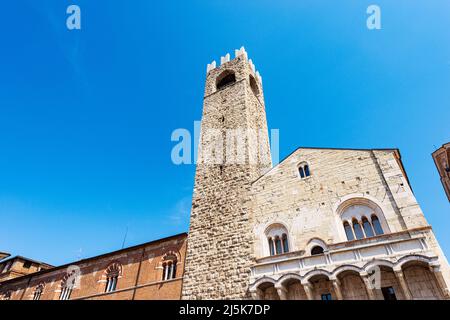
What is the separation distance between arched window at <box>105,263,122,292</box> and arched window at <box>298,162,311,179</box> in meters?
14.1

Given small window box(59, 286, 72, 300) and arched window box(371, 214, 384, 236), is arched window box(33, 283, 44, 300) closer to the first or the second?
small window box(59, 286, 72, 300)

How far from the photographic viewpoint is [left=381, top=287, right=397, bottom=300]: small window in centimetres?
878

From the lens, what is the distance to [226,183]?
49.0 ft

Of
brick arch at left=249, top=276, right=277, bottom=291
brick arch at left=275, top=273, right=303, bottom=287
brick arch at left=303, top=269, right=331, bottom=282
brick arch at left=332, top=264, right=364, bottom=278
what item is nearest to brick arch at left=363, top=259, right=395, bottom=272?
brick arch at left=332, top=264, right=364, bottom=278

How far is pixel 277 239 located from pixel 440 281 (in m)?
5.81

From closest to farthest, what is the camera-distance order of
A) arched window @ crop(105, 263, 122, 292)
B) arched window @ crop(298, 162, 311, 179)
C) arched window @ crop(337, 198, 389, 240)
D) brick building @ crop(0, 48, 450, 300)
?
brick building @ crop(0, 48, 450, 300) < arched window @ crop(337, 198, 389, 240) < arched window @ crop(298, 162, 311, 179) < arched window @ crop(105, 263, 122, 292)

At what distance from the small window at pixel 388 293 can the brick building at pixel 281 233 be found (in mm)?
30

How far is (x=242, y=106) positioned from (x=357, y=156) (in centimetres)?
808

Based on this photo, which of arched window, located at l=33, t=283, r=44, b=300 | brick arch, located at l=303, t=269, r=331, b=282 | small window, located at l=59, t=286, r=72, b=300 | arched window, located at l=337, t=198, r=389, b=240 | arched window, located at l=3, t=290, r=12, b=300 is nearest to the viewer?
brick arch, located at l=303, t=269, r=331, b=282

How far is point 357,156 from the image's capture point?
12.2m

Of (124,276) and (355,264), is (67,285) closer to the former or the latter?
(124,276)

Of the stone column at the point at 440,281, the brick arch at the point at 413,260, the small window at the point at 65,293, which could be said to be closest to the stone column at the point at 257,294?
the brick arch at the point at 413,260

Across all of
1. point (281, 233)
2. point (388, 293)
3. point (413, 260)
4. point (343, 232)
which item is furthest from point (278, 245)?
point (413, 260)

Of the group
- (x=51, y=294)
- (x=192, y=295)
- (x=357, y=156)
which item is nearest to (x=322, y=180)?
(x=357, y=156)
